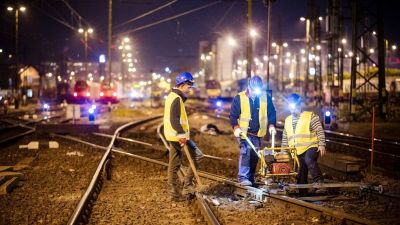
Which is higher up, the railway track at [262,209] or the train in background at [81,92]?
the train in background at [81,92]

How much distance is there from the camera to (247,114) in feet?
31.0

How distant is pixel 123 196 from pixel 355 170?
17.7ft

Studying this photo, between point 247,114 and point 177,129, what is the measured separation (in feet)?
4.51

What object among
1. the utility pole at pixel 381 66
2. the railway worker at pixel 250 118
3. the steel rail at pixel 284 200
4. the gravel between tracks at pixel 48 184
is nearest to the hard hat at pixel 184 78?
the railway worker at pixel 250 118

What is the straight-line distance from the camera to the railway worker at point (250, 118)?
946 cm

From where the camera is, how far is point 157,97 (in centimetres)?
5609

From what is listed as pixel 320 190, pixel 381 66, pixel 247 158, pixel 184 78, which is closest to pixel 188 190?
pixel 247 158

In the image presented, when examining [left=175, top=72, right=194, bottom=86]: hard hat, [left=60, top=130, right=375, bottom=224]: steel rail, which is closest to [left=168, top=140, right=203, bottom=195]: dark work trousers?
[left=60, top=130, right=375, bottom=224]: steel rail

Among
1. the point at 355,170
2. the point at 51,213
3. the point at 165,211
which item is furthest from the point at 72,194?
the point at 355,170

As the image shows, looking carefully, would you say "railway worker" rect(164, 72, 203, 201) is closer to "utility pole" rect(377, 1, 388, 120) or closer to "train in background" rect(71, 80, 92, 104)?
"utility pole" rect(377, 1, 388, 120)

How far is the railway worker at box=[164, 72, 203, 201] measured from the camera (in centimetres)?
901

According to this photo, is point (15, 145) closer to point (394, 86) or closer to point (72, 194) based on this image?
point (72, 194)

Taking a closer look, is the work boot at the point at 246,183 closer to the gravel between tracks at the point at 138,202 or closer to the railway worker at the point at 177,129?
the railway worker at the point at 177,129

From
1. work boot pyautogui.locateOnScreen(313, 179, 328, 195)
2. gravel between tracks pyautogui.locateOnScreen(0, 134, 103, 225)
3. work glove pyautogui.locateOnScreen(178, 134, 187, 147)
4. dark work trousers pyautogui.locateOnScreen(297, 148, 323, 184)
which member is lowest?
gravel between tracks pyautogui.locateOnScreen(0, 134, 103, 225)
